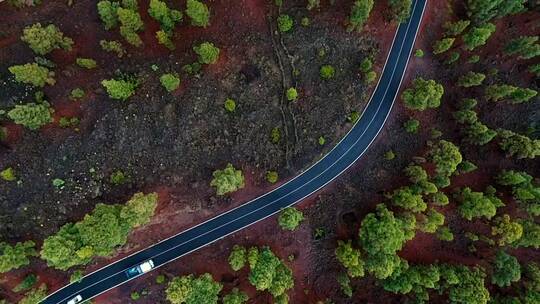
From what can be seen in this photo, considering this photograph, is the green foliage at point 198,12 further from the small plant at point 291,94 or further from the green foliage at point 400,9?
the green foliage at point 400,9

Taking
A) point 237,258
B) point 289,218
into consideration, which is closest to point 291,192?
point 289,218

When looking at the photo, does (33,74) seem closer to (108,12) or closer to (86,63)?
(86,63)

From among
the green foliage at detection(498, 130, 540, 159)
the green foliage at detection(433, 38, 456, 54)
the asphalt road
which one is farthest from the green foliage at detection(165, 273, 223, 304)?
the green foliage at detection(498, 130, 540, 159)

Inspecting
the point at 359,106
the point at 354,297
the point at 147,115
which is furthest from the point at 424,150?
the point at 147,115

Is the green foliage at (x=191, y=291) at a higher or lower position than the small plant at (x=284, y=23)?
lower

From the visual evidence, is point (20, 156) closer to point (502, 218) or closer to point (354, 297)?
point (354, 297)

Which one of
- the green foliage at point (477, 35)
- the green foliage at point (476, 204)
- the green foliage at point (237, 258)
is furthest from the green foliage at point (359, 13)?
the green foliage at point (237, 258)
